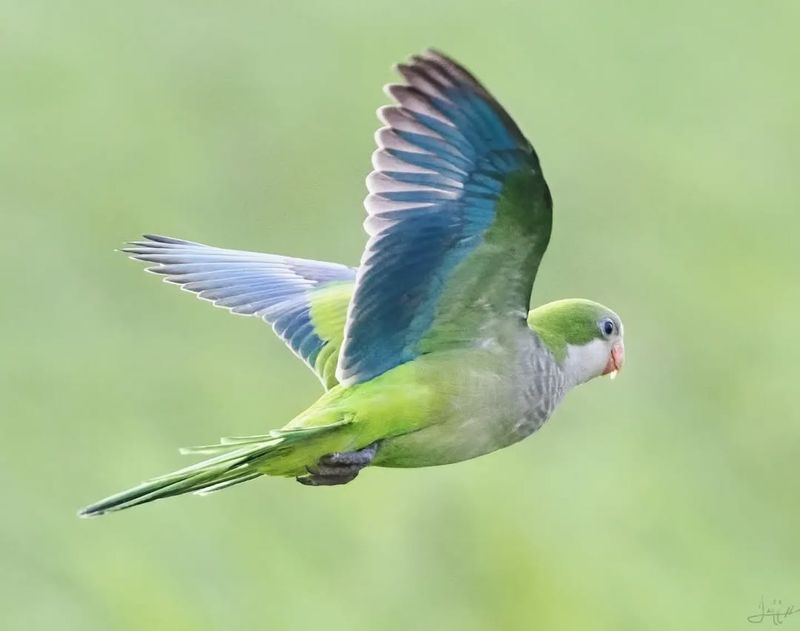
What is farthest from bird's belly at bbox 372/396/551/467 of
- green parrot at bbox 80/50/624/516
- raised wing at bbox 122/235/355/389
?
raised wing at bbox 122/235/355/389

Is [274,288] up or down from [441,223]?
down

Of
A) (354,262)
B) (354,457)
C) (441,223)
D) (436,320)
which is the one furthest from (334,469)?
(354,262)

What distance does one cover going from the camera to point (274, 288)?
24.5 ft

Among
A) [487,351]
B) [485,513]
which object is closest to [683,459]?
[485,513]

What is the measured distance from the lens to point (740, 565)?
14242 mm

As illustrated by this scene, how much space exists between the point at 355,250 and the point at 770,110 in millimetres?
6835

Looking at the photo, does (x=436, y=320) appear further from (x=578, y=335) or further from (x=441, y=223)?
(x=578, y=335)

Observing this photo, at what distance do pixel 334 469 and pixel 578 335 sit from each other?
1339 millimetres

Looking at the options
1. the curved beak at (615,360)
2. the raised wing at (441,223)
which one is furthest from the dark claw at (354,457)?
the curved beak at (615,360)

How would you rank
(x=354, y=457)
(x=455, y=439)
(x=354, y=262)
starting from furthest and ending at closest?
(x=354, y=262), (x=455, y=439), (x=354, y=457)

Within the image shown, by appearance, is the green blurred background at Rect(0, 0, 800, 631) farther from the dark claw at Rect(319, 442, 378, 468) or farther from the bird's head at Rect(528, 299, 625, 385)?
the dark claw at Rect(319, 442, 378, 468)

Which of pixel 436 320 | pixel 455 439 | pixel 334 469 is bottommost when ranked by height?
pixel 334 469

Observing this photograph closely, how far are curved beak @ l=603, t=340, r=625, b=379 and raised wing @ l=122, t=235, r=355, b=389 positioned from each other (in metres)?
1.15

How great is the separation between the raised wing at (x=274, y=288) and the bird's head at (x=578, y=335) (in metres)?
0.90
